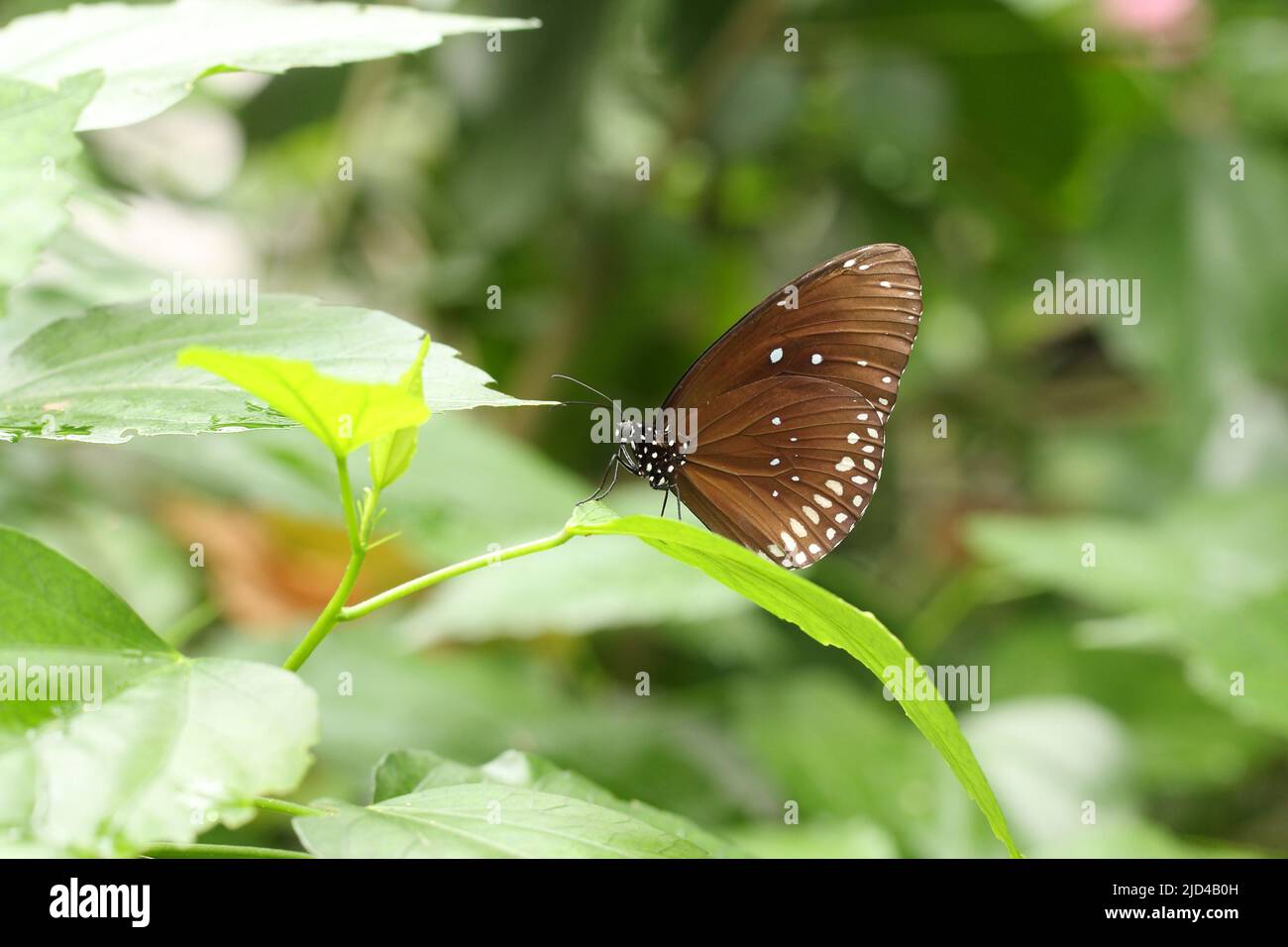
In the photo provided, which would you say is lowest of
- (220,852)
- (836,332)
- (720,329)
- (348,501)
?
(220,852)

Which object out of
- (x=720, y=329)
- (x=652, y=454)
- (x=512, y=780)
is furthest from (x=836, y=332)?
(x=720, y=329)

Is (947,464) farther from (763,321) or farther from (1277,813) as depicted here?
(763,321)

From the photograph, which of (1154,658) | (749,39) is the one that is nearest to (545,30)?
(749,39)

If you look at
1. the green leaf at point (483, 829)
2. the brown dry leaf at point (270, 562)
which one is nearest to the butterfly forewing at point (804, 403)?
the green leaf at point (483, 829)

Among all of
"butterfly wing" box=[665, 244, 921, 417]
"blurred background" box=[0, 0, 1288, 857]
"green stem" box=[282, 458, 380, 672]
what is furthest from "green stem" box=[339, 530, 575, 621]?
"blurred background" box=[0, 0, 1288, 857]

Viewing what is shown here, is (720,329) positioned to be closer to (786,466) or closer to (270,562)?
(270,562)

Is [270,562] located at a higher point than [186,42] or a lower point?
lower
